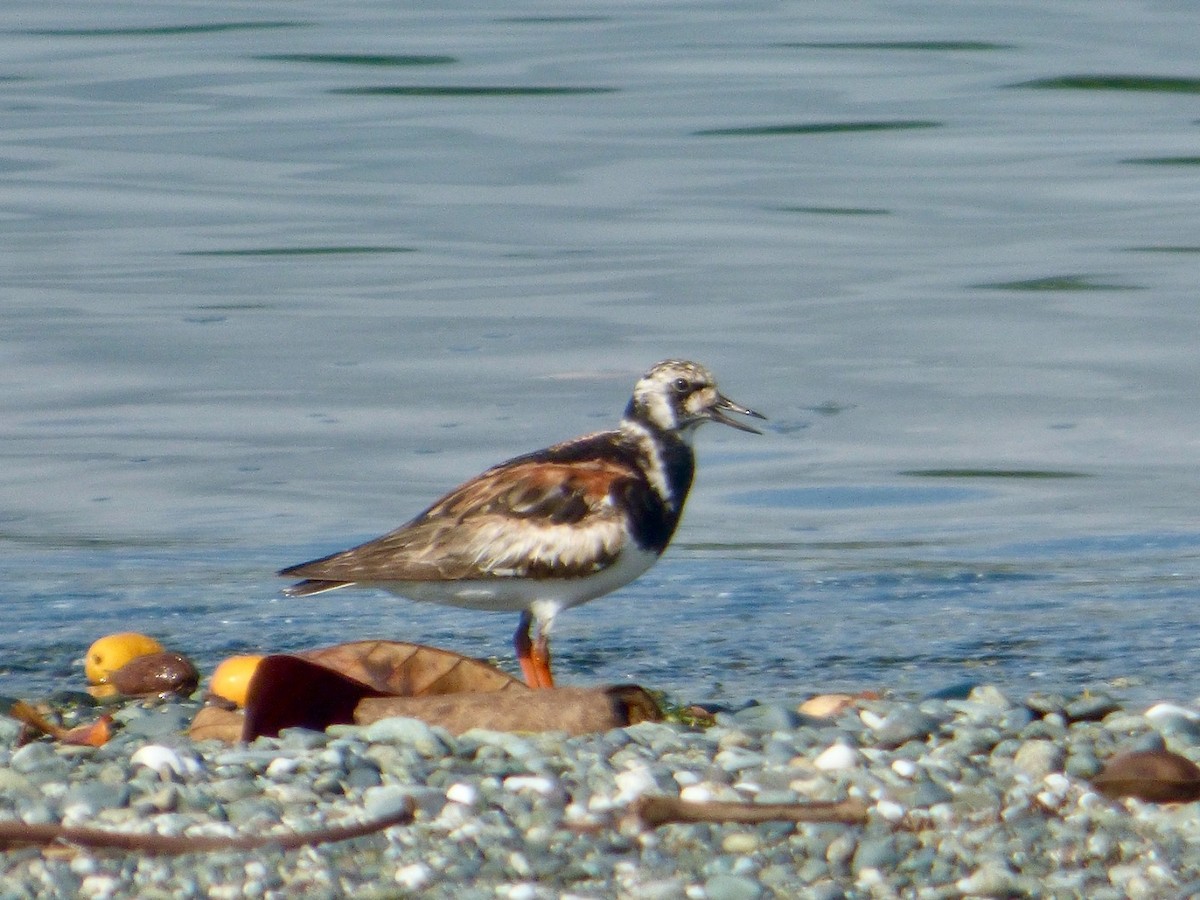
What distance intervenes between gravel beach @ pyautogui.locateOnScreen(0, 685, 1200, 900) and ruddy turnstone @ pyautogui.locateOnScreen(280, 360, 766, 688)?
150 cm

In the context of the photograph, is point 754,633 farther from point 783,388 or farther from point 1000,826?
point 783,388

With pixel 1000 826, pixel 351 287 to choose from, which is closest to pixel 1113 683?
pixel 1000 826

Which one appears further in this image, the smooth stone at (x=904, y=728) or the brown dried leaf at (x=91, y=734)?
the brown dried leaf at (x=91, y=734)

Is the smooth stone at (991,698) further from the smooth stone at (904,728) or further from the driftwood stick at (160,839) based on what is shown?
the driftwood stick at (160,839)

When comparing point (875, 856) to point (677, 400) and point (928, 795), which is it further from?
point (677, 400)

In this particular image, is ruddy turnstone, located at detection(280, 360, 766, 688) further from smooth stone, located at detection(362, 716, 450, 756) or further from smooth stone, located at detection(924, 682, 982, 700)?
smooth stone, located at detection(362, 716, 450, 756)

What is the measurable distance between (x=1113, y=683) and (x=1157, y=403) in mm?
4315

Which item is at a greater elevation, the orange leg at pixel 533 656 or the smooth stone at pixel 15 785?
the smooth stone at pixel 15 785

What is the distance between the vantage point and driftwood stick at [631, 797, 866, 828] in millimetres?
4430

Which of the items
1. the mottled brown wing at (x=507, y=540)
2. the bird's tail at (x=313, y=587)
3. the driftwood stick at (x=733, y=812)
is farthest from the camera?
the bird's tail at (x=313, y=587)

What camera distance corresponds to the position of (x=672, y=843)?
438 cm

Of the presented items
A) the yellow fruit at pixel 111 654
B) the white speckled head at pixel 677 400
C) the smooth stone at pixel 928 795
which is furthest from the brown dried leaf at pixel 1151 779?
the yellow fruit at pixel 111 654

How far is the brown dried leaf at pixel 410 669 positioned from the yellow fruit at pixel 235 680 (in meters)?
0.28

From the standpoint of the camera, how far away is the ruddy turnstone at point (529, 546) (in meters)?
6.58
